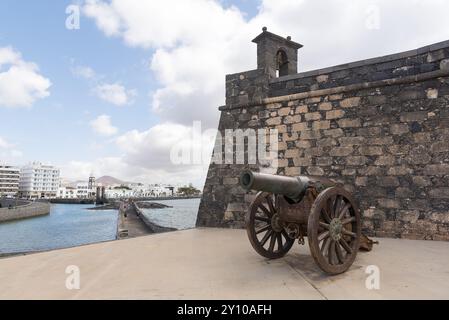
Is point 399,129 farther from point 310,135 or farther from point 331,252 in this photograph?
point 331,252

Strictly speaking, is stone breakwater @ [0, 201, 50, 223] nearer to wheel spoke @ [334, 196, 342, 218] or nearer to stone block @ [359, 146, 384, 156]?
stone block @ [359, 146, 384, 156]

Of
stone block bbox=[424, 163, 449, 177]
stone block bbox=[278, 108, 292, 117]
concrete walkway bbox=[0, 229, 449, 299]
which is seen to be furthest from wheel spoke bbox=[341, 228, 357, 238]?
stone block bbox=[278, 108, 292, 117]

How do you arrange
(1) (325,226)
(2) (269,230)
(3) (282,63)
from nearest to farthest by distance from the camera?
(1) (325,226)
(2) (269,230)
(3) (282,63)

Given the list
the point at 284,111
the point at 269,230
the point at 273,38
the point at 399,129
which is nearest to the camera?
the point at 269,230

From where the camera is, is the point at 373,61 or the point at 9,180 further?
the point at 9,180

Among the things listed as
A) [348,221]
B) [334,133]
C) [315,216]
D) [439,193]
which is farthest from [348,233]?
[334,133]

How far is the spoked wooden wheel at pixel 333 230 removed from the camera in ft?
9.65

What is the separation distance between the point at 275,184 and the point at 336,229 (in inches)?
33.2

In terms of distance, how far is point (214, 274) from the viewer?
3.20m

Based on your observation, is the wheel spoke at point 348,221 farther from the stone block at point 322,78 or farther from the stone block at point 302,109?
the stone block at point 322,78

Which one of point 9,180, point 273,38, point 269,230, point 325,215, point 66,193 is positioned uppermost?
point 273,38

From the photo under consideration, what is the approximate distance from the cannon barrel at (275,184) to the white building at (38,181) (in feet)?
385

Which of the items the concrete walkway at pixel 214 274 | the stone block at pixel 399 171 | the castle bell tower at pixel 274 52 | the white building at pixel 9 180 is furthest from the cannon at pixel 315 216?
the white building at pixel 9 180

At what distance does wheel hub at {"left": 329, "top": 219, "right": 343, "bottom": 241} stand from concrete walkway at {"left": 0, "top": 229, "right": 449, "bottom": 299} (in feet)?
1.30
